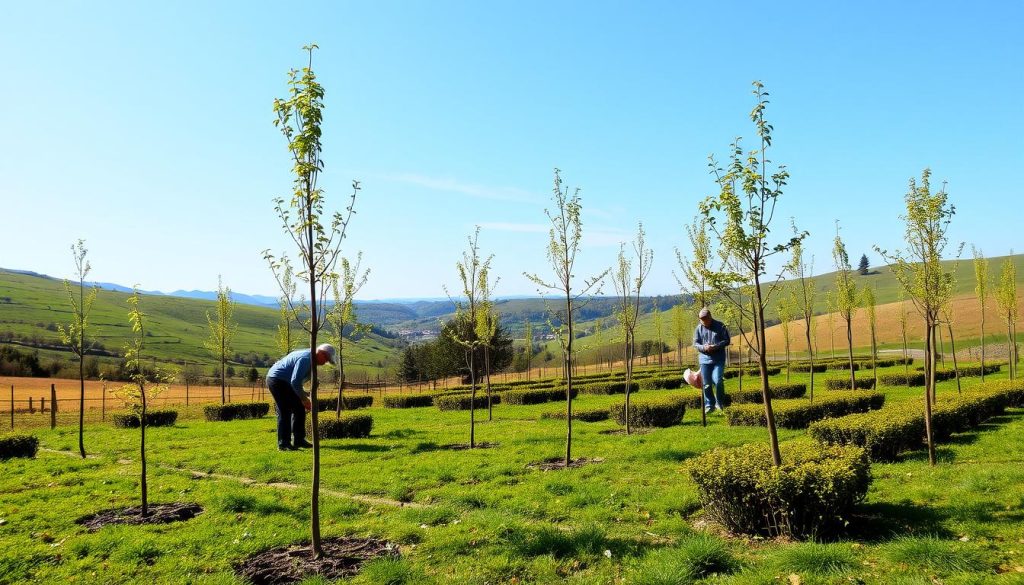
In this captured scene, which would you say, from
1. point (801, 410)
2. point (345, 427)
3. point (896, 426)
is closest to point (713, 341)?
point (801, 410)

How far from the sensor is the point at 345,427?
14453 mm

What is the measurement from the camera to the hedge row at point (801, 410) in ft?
40.8

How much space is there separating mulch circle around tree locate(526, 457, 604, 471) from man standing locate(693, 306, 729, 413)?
4951mm

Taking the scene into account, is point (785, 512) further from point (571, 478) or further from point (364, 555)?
point (364, 555)

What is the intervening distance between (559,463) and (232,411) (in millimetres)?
16260

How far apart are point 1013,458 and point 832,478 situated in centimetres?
539

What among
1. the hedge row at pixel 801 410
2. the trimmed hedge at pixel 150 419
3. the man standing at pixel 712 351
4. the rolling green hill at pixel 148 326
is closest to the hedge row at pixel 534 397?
the man standing at pixel 712 351

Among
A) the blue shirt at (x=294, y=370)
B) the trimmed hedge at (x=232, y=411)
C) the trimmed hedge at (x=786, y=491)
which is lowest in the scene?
the trimmed hedge at (x=232, y=411)

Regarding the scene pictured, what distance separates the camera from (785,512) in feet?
18.7

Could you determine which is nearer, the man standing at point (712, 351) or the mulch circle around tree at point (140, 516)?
the mulch circle around tree at point (140, 516)

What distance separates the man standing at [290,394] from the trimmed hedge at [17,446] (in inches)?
218

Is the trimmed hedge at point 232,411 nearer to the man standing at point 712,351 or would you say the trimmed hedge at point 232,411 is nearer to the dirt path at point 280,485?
the dirt path at point 280,485

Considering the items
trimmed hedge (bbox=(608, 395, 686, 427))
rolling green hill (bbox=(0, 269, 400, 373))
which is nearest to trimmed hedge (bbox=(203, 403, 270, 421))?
trimmed hedge (bbox=(608, 395, 686, 427))

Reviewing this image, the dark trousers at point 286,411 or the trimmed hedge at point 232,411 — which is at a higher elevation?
the dark trousers at point 286,411
